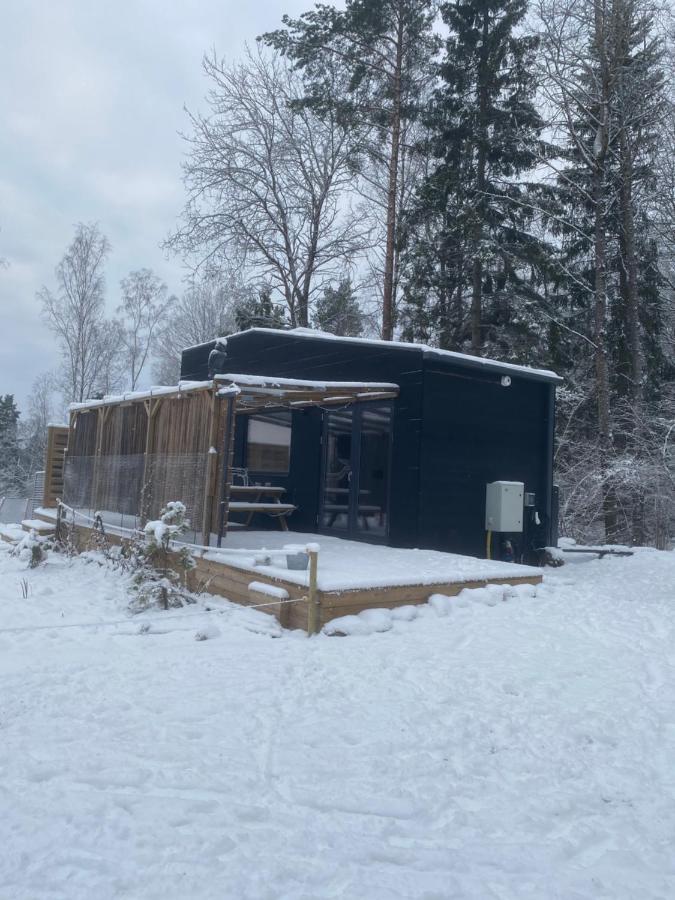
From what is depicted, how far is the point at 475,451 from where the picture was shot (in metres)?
9.31

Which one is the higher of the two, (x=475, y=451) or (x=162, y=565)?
(x=475, y=451)

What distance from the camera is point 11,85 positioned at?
11.7m

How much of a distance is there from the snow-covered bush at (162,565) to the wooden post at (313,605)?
5.13 feet

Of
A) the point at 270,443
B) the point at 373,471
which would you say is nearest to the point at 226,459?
the point at 373,471

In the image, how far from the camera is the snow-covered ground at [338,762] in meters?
2.39

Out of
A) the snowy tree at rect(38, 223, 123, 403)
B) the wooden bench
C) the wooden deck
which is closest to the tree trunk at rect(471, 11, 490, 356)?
the wooden bench

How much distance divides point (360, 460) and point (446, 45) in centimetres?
1198

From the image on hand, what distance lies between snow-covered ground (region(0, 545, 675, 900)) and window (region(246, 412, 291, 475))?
5.47 meters

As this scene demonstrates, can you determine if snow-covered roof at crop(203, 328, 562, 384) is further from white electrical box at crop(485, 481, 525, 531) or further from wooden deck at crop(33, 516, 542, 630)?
wooden deck at crop(33, 516, 542, 630)

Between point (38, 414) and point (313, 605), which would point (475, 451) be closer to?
point (313, 605)

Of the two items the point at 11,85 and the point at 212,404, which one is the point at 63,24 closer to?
the point at 11,85

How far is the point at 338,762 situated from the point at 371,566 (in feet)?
11.8

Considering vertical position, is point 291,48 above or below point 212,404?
above

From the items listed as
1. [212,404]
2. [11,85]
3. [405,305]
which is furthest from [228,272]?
[212,404]
